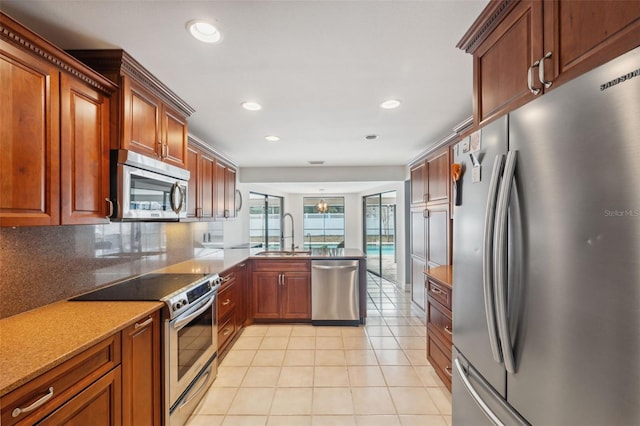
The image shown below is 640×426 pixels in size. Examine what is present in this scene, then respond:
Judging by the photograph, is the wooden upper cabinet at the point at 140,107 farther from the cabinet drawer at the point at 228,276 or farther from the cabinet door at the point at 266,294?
the cabinet door at the point at 266,294

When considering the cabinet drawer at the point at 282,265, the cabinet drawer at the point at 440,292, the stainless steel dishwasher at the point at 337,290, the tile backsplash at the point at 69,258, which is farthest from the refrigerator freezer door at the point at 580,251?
the cabinet drawer at the point at 282,265

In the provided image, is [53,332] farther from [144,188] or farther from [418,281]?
[418,281]

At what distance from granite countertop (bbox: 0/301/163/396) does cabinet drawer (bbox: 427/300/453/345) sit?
2.04 metres

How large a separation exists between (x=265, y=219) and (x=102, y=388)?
6.11 m

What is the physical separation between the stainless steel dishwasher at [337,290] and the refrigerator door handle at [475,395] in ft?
7.41

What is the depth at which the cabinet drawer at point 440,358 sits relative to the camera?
88.8 inches

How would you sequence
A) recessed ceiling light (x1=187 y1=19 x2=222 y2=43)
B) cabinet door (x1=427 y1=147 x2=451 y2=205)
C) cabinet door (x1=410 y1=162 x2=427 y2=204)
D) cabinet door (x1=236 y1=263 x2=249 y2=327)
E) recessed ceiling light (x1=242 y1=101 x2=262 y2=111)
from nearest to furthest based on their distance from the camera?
1. recessed ceiling light (x1=187 y1=19 x2=222 y2=43)
2. recessed ceiling light (x1=242 y1=101 x2=262 y2=111)
3. cabinet door (x1=427 y1=147 x2=451 y2=205)
4. cabinet door (x1=236 y1=263 x2=249 y2=327)
5. cabinet door (x1=410 y1=162 x2=427 y2=204)

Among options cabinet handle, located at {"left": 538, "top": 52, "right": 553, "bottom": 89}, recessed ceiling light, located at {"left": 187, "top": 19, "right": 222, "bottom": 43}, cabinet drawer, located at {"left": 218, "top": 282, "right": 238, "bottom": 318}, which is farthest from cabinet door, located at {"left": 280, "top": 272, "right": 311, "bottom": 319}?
cabinet handle, located at {"left": 538, "top": 52, "right": 553, "bottom": 89}

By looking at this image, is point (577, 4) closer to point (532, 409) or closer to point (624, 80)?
point (624, 80)

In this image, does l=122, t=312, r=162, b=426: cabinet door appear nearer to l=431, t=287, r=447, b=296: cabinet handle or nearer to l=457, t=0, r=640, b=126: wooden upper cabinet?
l=431, t=287, r=447, b=296: cabinet handle

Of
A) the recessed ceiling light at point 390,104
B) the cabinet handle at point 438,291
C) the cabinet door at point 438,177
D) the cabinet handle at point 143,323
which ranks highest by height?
the recessed ceiling light at point 390,104

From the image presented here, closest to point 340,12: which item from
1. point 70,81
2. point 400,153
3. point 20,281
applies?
point 70,81

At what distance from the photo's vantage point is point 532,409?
0.94m

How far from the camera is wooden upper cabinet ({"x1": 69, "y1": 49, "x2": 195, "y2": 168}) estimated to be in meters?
1.72
